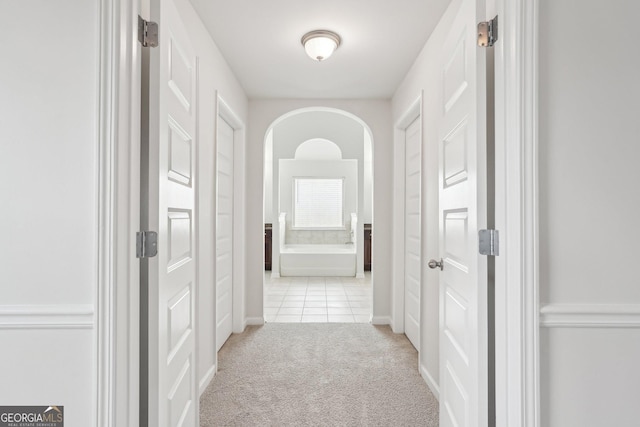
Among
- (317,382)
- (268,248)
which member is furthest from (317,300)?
(268,248)

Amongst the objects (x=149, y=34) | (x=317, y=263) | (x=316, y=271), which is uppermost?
(x=149, y=34)

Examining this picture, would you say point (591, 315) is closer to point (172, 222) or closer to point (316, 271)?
point (172, 222)

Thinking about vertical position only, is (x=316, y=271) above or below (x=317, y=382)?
above

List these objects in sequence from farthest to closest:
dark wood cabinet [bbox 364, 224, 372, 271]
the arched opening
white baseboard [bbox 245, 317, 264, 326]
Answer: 1. the arched opening
2. dark wood cabinet [bbox 364, 224, 372, 271]
3. white baseboard [bbox 245, 317, 264, 326]

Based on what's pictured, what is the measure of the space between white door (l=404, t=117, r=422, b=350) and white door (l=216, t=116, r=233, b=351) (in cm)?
165

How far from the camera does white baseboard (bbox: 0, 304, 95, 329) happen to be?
1.07 m

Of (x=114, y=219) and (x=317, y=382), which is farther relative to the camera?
(x=317, y=382)

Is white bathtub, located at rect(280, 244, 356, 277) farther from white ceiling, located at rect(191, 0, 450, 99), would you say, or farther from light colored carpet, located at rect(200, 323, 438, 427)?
white ceiling, located at rect(191, 0, 450, 99)

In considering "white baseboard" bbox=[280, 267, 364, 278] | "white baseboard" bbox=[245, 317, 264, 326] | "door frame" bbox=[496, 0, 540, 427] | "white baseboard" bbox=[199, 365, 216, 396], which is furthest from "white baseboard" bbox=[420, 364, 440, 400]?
"white baseboard" bbox=[280, 267, 364, 278]

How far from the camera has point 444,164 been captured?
1.66 metres

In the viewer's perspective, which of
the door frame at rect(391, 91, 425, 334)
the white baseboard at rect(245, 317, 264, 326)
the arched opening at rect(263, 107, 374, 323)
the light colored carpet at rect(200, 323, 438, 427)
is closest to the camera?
the light colored carpet at rect(200, 323, 438, 427)

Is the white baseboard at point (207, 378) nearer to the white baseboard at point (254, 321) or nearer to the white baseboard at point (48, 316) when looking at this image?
the white baseboard at point (254, 321)

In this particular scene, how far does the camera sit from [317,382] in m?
2.39

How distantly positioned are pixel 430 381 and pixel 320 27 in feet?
7.93
